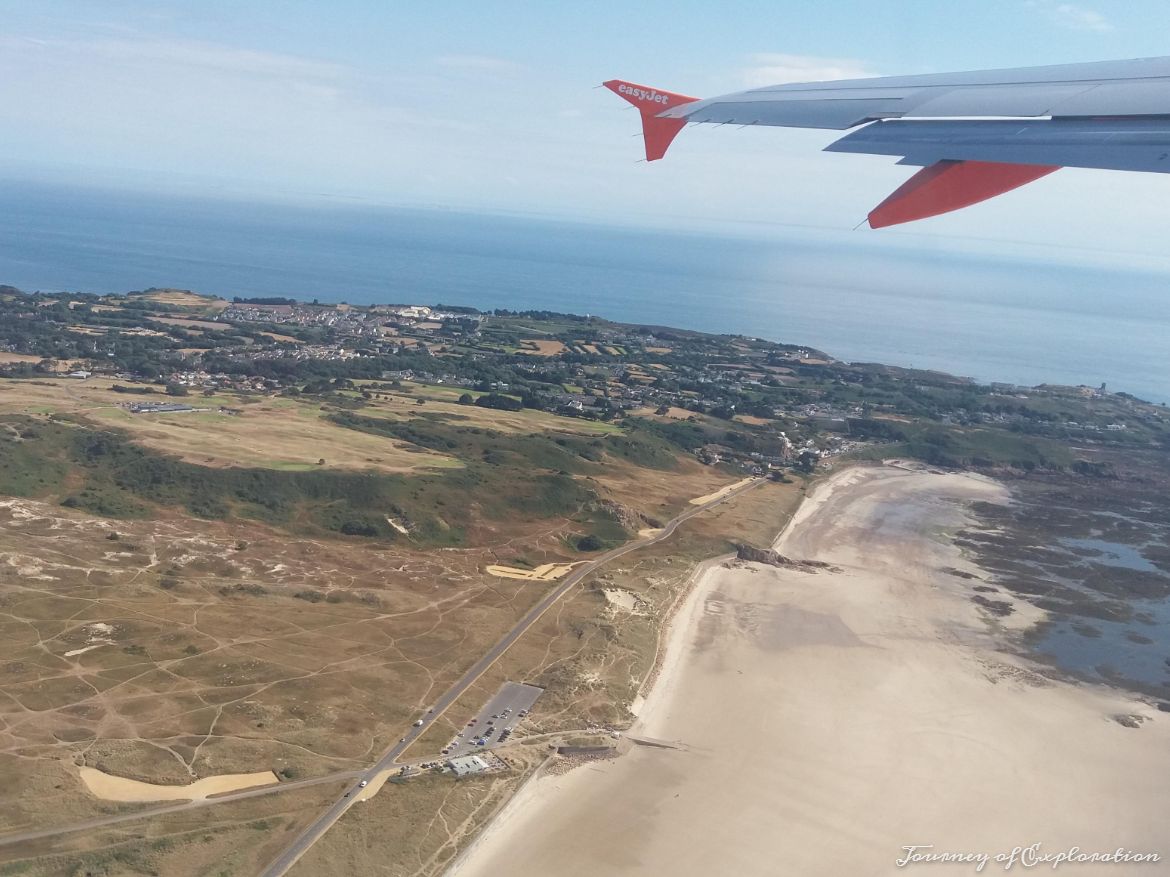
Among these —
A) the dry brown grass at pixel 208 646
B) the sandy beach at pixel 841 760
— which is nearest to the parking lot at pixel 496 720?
the dry brown grass at pixel 208 646

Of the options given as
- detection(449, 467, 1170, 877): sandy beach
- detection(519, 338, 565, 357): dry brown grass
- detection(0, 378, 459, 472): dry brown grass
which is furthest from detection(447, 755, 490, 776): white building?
detection(519, 338, 565, 357): dry brown grass

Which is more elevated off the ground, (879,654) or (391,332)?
(391,332)

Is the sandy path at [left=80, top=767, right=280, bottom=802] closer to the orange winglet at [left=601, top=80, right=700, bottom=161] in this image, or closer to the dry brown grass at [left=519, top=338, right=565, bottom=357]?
the orange winglet at [left=601, top=80, right=700, bottom=161]

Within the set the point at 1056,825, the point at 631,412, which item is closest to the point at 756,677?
the point at 1056,825

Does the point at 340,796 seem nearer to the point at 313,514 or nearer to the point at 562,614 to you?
the point at 562,614

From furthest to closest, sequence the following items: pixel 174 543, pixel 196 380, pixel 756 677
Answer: pixel 196 380, pixel 174 543, pixel 756 677

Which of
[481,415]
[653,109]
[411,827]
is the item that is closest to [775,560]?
[411,827]
